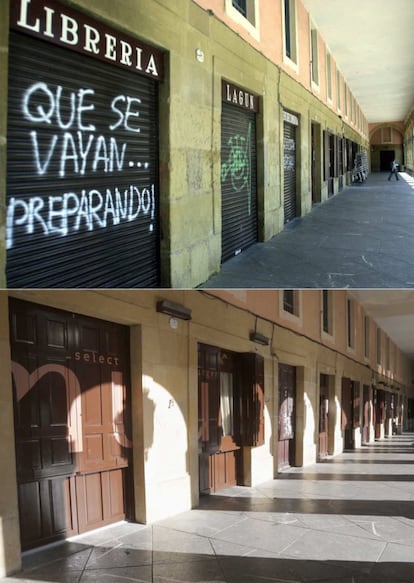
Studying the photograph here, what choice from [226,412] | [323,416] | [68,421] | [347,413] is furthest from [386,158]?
[68,421]

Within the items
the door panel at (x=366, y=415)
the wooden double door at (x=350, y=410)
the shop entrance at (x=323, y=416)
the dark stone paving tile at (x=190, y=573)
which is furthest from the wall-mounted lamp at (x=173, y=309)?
the door panel at (x=366, y=415)

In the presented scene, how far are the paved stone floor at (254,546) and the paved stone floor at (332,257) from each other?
240cm

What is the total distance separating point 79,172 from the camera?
16.0 feet

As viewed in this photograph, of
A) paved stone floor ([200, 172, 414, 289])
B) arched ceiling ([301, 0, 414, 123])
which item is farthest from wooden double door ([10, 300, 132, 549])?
arched ceiling ([301, 0, 414, 123])

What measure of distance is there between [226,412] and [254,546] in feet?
9.71

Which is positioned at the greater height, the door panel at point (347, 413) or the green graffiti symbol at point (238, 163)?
the green graffiti symbol at point (238, 163)

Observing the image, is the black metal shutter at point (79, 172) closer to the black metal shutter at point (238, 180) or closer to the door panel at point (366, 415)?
the black metal shutter at point (238, 180)

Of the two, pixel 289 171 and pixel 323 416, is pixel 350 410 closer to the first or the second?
pixel 323 416

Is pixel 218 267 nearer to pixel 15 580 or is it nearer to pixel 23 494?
pixel 23 494

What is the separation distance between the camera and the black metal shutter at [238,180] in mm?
8219

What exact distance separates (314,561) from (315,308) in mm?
6924

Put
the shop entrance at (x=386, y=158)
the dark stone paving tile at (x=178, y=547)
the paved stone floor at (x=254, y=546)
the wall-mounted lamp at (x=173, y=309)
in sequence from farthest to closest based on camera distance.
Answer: the shop entrance at (x=386, y=158) < the wall-mounted lamp at (x=173, y=309) < the dark stone paving tile at (x=178, y=547) < the paved stone floor at (x=254, y=546)

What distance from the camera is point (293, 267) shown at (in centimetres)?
755

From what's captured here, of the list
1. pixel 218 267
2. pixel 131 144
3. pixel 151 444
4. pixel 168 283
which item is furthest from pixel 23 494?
pixel 218 267
